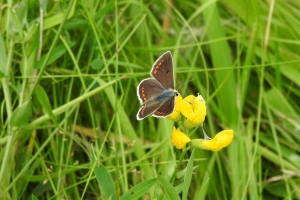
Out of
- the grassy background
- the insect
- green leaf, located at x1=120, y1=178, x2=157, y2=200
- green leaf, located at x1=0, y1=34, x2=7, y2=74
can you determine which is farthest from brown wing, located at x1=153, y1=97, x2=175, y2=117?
green leaf, located at x1=0, y1=34, x2=7, y2=74

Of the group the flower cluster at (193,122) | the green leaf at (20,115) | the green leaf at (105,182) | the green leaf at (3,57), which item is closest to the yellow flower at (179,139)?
the flower cluster at (193,122)

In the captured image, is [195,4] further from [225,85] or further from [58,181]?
[58,181]

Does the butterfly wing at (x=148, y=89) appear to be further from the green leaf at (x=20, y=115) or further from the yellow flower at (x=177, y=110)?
the green leaf at (x=20, y=115)

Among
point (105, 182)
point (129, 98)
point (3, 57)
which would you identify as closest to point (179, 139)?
point (105, 182)

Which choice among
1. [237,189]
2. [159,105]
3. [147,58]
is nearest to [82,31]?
[147,58]

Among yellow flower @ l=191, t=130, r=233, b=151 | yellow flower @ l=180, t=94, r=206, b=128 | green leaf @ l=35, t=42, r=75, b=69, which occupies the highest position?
green leaf @ l=35, t=42, r=75, b=69

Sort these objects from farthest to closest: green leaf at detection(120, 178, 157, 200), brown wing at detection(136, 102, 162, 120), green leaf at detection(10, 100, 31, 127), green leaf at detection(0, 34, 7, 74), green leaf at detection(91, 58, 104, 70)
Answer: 1. green leaf at detection(91, 58, 104, 70)
2. green leaf at detection(0, 34, 7, 74)
3. green leaf at detection(10, 100, 31, 127)
4. green leaf at detection(120, 178, 157, 200)
5. brown wing at detection(136, 102, 162, 120)

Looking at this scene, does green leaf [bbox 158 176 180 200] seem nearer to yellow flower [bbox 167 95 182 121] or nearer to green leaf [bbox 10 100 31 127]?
yellow flower [bbox 167 95 182 121]

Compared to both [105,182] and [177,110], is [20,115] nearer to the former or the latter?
[105,182]
